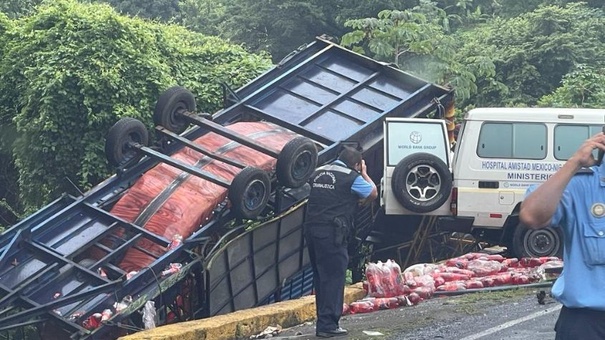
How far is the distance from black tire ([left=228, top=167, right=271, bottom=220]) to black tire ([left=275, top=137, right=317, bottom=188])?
22 cm

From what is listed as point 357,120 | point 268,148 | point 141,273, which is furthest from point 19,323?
point 357,120

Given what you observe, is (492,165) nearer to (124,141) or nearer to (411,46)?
(124,141)

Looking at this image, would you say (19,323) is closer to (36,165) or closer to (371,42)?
(36,165)

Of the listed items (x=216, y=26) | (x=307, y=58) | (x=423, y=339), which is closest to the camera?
(x=423, y=339)

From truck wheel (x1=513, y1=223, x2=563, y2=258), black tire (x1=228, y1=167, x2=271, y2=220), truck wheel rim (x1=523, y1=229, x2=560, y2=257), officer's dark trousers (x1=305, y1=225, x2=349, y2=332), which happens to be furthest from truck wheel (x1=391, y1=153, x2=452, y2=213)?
officer's dark trousers (x1=305, y1=225, x2=349, y2=332)

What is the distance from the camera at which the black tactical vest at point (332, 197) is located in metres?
7.50

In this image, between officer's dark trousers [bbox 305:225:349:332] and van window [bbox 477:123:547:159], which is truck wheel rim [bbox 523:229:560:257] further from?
officer's dark trousers [bbox 305:225:349:332]

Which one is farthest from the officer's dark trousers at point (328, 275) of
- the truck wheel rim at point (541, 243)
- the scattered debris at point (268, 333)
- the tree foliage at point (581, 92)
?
the tree foliage at point (581, 92)

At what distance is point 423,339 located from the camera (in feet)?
23.6

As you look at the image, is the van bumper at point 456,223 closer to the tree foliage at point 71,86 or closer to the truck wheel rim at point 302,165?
the truck wheel rim at point 302,165

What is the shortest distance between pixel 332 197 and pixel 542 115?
179 inches

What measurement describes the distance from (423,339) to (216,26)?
30.0m

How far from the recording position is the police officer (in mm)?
7449

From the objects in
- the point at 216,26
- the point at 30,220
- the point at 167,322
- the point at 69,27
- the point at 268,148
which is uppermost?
the point at 216,26
